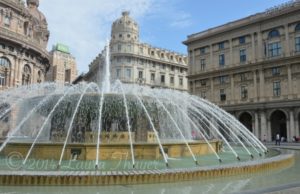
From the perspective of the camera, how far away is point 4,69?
43.6 metres

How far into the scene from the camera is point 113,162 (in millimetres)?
11773

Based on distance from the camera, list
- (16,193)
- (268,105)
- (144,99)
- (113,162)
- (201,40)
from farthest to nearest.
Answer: (201,40)
(268,105)
(144,99)
(113,162)
(16,193)

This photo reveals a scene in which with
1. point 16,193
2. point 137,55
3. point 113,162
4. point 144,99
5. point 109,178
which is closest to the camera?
point 16,193

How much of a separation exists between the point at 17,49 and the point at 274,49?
117ft

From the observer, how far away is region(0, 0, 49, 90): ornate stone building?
142ft

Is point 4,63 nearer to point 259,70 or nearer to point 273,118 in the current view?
point 259,70

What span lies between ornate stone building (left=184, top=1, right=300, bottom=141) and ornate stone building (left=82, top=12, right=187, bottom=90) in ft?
70.1

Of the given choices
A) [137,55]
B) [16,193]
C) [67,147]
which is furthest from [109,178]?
[137,55]

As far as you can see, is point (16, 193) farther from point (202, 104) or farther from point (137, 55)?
point (137, 55)

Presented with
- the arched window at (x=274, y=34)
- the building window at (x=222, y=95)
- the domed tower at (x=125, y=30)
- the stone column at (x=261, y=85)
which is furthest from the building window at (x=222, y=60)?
the domed tower at (x=125, y=30)

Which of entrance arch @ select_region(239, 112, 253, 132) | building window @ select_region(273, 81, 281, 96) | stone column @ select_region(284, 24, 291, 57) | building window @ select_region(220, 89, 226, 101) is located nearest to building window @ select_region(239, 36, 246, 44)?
stone column @ select_region(284, 24, 291, 57)

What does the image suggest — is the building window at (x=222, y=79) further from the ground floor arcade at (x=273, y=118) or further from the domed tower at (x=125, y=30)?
the domed tower at (x=125, y=30)

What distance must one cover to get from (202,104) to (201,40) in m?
38.2

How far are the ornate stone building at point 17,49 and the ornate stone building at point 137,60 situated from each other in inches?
726
